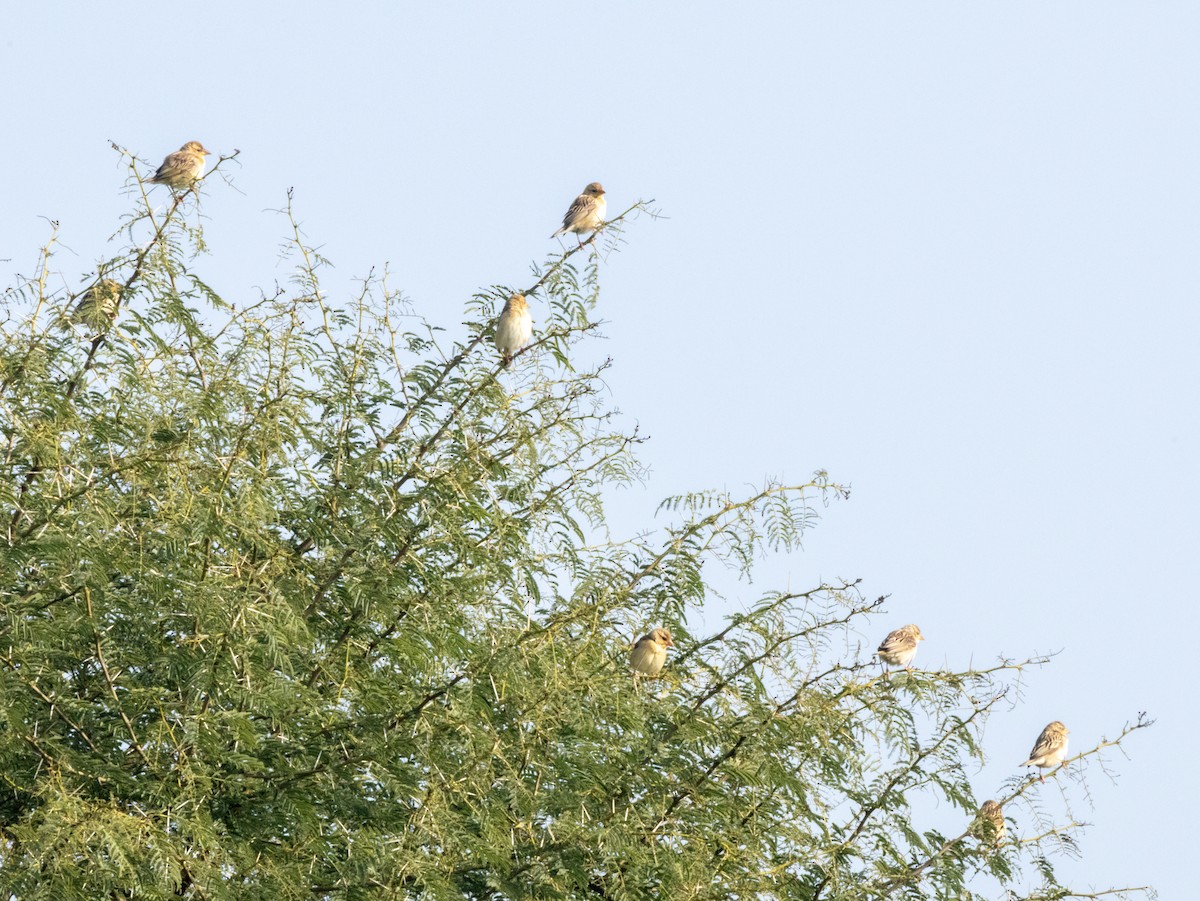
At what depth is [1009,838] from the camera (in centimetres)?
770

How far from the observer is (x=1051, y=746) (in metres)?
12.3

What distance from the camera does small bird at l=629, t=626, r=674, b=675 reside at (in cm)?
796

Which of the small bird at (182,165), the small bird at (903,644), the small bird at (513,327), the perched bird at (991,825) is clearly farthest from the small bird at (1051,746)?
the small bird at (182,165)

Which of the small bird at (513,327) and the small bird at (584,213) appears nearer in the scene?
the small bird at (513,327)

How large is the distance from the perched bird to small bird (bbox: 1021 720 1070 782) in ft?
15.3

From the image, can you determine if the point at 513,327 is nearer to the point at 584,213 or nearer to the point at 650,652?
the point at 650,652

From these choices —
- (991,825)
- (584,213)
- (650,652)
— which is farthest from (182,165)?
(991,825)

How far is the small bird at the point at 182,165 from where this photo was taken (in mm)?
10992

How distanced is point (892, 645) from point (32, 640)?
22.7 ft

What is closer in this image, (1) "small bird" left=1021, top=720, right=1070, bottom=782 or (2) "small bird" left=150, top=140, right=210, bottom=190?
(2) "small bird" left=150, top=140, right=210, bottom=190

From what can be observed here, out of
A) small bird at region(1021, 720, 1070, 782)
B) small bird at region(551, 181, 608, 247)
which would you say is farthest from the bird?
small bird at region(1021, 720, 1070, 782)

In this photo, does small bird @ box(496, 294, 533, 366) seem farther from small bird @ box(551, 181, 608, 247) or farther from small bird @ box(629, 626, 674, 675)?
small bird @ box(551, 181, 608, 247)

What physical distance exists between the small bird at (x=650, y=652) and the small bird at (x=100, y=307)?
278 cm

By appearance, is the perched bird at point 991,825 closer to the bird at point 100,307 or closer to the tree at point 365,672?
the tree at point 365,672
